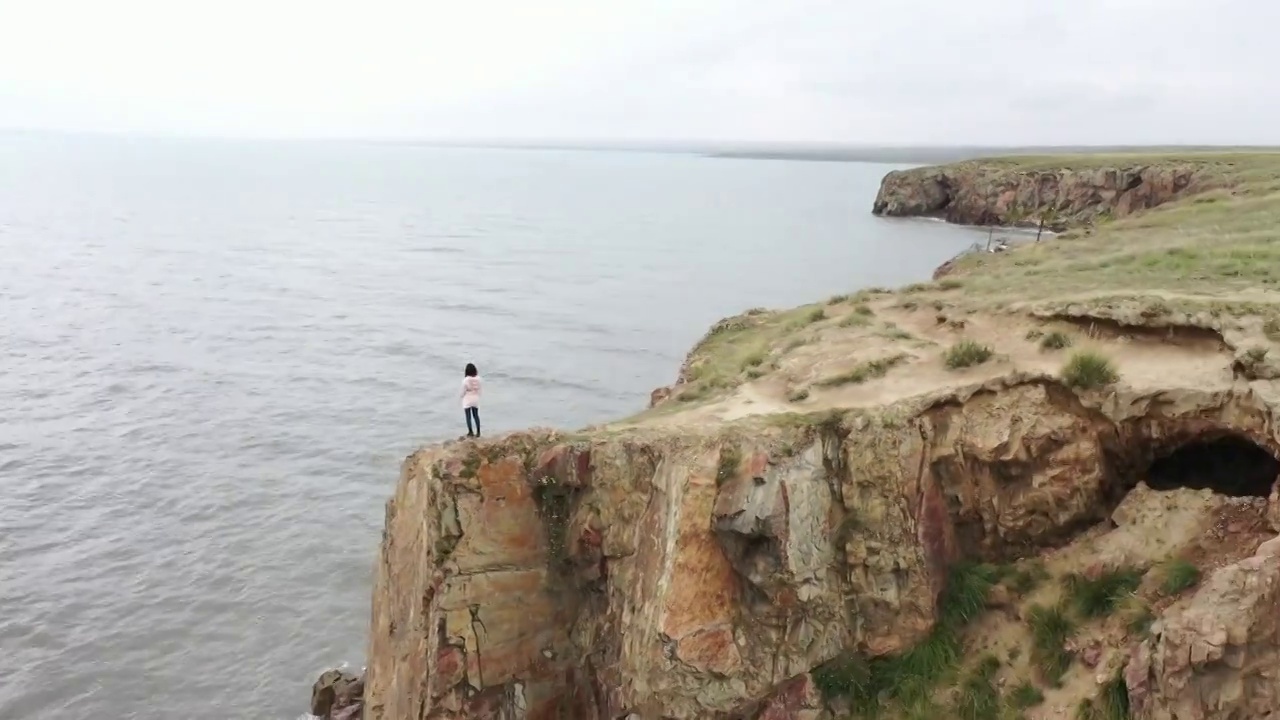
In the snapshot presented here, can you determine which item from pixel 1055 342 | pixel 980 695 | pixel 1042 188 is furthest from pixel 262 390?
pixel 1042 188

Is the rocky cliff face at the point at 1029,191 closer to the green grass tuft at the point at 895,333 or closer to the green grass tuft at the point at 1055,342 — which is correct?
the green grass tuft at the point at 895,333

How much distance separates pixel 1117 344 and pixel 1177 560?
4.99 meters

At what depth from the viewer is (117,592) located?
25.7m

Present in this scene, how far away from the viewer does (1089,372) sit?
15953mm

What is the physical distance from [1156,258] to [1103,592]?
1363 cm

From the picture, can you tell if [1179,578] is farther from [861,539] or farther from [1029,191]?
[1029,191]

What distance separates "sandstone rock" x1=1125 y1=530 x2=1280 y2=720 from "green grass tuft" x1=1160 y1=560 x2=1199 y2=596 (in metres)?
1.12

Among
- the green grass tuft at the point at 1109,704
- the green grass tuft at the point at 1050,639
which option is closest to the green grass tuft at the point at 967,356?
the green grass tuft at the point at 1050,639

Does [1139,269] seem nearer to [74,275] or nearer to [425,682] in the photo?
[425,682]

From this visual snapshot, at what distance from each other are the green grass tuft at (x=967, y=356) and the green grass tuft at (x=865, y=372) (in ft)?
3.46

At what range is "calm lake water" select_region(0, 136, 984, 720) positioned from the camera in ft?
78.3

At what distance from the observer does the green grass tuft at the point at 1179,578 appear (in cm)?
1321

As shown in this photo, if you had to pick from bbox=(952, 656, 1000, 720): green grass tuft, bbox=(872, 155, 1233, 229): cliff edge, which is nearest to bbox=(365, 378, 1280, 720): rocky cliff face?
bbox=(952, 656, 1000, 720): green grass tuft

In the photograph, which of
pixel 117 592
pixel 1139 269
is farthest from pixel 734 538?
pixel 117 592
